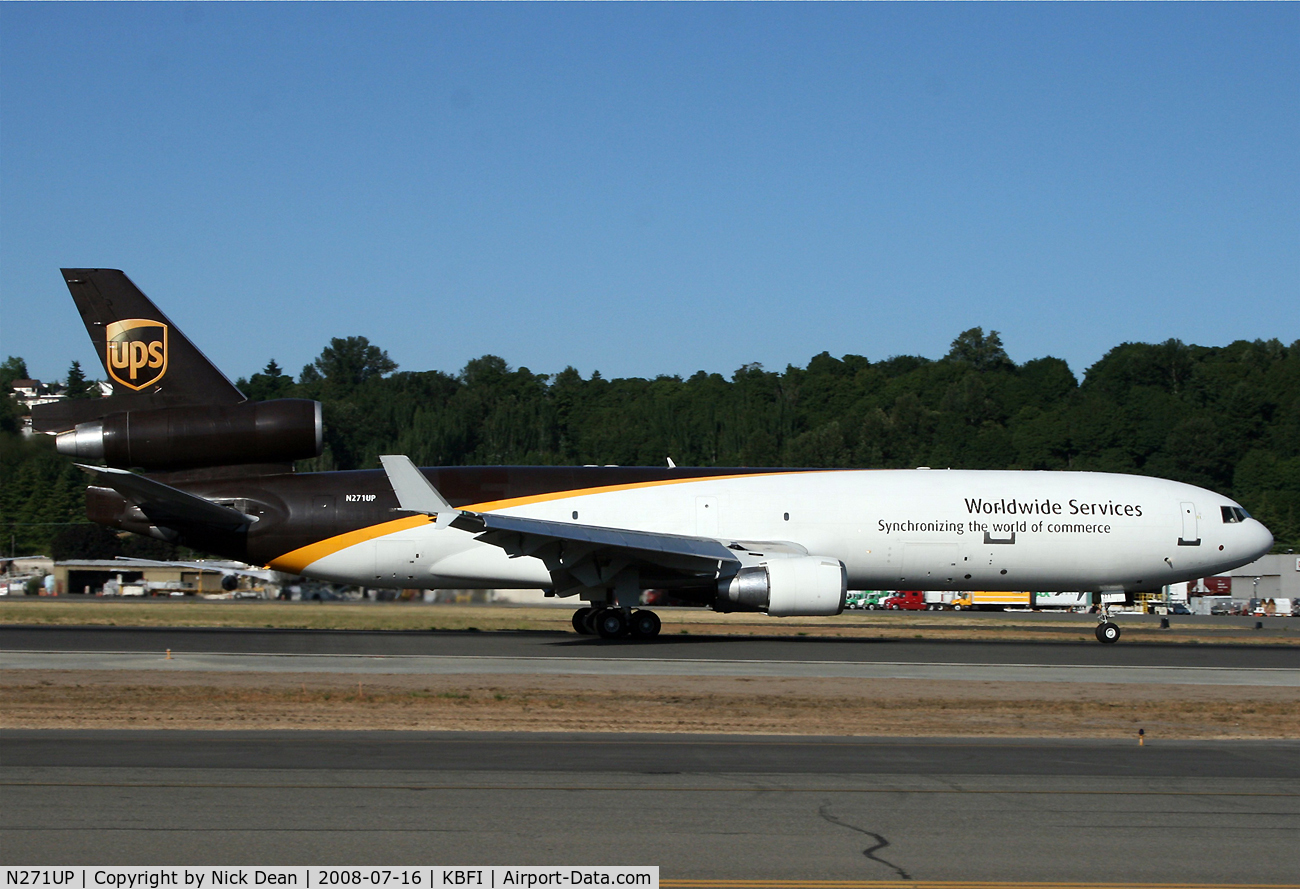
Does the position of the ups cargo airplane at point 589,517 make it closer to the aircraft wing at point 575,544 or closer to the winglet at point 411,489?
the aircraft wing at point 575,544

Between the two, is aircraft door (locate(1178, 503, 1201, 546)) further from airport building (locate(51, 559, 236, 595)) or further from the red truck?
airport building (locate(51, 559, 236, 595))

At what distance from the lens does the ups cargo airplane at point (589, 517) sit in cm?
2383

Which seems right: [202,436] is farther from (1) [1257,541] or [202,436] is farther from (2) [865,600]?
(2) [865,600]

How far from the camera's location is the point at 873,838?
7797 millimetres

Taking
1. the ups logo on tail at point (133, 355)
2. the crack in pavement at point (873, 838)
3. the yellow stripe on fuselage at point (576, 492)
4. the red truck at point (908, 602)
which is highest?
the ups logo on tail at point (133, 355)

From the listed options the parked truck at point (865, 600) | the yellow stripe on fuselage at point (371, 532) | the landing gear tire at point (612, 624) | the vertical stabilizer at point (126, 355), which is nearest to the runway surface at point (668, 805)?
the landing gear tire at point (612, 624)

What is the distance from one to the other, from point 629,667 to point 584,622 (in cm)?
600

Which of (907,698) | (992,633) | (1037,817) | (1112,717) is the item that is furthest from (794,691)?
(992,633)

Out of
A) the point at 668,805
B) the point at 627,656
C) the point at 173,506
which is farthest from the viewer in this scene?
the point at 173,506

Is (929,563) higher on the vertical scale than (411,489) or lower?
lower

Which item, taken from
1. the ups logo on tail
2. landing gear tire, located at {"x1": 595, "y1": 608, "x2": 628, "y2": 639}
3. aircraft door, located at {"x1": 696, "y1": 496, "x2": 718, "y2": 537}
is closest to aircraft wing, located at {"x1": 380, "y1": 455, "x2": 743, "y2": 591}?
aircraft door, located at {"x1": 696, "y1": 496, "x2": 718, "y2": 537}

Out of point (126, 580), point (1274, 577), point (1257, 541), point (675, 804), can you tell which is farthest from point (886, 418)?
point (675, 804)

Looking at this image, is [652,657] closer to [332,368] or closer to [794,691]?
[794,691]

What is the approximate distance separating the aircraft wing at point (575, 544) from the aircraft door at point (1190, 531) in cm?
1008
